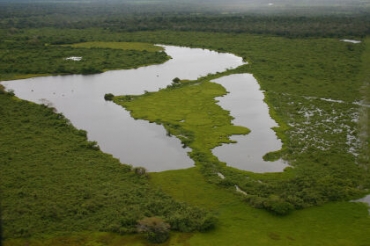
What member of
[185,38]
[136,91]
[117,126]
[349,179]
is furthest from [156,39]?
[349,179]

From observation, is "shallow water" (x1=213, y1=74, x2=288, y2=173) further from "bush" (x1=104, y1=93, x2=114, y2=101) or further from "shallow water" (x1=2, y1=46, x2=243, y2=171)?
"bush" (x1=104, y1=93, x2=114, y2=101)

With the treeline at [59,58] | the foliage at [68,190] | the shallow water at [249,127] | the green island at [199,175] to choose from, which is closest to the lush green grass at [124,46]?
the treeline at [59,58]

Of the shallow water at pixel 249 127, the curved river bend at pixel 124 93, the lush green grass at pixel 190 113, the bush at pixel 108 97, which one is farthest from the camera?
the bush at pixel 108 97

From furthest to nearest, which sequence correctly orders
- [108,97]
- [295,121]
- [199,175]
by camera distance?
[108,97]
[295,121]
[199,175]

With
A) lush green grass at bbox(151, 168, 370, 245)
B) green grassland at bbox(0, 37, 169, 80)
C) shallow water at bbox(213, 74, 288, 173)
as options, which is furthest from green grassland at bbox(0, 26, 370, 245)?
green grassland at bbox(0, 37, 169, 80)

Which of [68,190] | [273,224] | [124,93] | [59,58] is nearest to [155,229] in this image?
[273,224]

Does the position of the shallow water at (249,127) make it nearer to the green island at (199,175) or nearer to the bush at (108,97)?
the green island at (199,175)

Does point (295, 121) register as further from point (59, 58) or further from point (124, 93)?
point (59, 58)
